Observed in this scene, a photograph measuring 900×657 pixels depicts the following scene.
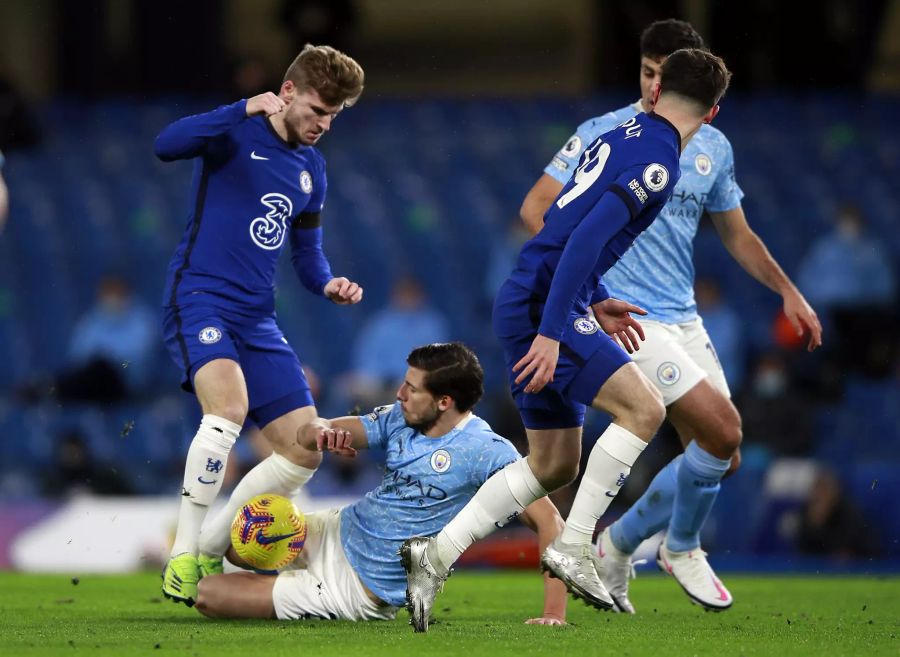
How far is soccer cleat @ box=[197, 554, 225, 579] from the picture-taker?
6.34 meters

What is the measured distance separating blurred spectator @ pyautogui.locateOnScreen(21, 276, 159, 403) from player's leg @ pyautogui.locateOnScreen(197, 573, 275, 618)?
702 cm

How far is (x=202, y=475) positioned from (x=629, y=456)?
1.83 meters

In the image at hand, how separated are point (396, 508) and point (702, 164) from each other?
236cm

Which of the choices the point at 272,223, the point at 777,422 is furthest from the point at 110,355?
the point at 272,223

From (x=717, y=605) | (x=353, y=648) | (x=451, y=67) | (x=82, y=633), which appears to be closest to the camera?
(x=353, y=648)

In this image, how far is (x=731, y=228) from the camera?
734 cm

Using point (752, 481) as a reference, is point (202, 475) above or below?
above

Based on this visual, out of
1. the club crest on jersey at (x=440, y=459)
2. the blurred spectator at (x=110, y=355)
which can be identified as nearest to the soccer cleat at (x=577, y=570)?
the club crest on jersey at (x=440, y=459)

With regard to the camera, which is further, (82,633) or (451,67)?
(451,67)

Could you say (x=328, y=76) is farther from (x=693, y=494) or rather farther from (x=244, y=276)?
(x=693, y=494)

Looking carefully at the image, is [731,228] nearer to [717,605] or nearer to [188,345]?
[717,605]

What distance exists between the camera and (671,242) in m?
7.14

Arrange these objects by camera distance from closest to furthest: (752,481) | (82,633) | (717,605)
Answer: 1. (82,633)
2. (717,605)
3. (752,481)

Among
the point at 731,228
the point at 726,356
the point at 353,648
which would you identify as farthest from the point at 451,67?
the point at 353,648
